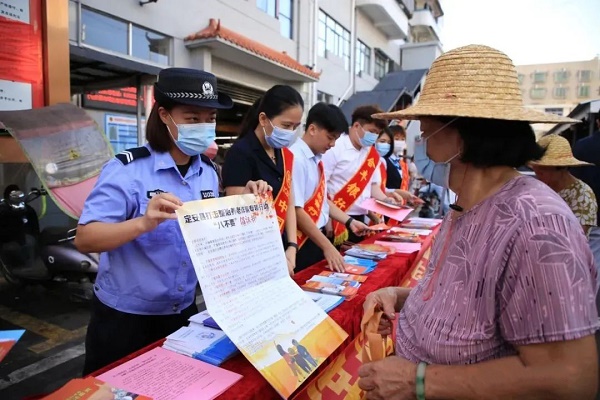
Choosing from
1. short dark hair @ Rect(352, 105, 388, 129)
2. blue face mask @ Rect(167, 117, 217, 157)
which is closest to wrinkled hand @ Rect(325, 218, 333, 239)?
short dark hair @ Rect(352, 105, 388, 129)

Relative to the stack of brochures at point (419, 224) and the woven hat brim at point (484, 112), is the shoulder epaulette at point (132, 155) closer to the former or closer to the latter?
the woven hat brim at point (484, 112)

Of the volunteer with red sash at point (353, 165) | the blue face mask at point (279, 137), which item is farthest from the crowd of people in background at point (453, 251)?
the volunteer with red sash at point (353, 165)

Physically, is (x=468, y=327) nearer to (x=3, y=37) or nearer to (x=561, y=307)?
(x=561, y=307)

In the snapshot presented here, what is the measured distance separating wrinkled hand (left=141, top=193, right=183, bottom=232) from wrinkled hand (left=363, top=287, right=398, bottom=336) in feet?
2.33

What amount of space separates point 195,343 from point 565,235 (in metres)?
1.08

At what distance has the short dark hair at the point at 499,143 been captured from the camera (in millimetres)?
1078

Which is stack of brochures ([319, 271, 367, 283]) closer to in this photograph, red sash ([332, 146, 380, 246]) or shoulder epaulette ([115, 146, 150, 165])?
shoulder epaulette ([115, 146, 150, 165])

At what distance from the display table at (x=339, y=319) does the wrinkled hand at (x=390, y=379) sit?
29 cm

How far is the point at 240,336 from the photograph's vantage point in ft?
3.94

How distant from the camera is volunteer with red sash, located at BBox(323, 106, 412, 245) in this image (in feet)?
11.8

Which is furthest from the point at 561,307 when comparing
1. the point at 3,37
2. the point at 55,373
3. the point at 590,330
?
the point at 3,37

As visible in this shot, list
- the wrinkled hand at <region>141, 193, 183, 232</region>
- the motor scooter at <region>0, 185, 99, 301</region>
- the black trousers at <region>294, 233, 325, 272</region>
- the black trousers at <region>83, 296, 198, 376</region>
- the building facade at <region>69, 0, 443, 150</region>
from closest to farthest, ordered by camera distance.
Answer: the wrinkled hand at <region>141, 193, 183, 232</region> → the black trousers at <region>83, 296, 198, 376</region> → the black trousers at <region>294, 233, 325, 272</region> → the motor scooter at <region>0, 185, 99, 301</region> → the building facade at <region>69, 0, 443, 150</region>

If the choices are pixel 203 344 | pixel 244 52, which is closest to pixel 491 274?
pixel 203 344

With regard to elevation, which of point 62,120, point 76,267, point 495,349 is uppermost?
point 62,120
